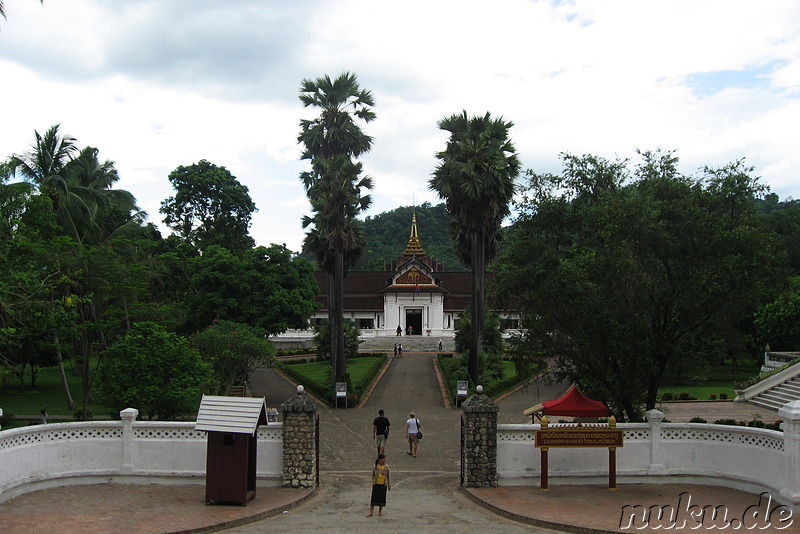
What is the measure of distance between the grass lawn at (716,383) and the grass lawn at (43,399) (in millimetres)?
23853

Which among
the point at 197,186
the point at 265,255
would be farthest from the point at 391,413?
the point at 197,186

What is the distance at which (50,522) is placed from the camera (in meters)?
13.5

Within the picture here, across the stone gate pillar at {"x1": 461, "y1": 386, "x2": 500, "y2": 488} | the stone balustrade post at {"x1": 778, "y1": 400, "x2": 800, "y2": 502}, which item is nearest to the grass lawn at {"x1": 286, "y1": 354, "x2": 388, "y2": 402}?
the stone gate pillar at {"x1": 461, "y1": 386, "x2": 500, "y2": 488}

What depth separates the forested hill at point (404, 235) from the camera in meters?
113

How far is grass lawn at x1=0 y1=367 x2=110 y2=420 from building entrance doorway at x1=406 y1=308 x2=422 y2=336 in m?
33.7

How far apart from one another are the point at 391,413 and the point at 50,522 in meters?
18.4

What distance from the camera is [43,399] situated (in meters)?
35.5

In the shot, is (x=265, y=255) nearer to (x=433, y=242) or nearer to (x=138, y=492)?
(x=138, y=492)

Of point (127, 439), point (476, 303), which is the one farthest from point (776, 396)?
point (127, 439)

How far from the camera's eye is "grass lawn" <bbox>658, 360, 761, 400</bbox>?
34094 millimetres

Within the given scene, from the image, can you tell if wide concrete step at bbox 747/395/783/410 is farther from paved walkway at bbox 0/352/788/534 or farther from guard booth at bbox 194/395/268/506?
guard booth at bbox 194/395/268/506

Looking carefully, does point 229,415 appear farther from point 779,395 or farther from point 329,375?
point 329,375

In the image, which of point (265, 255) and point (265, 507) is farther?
point (265, 255)

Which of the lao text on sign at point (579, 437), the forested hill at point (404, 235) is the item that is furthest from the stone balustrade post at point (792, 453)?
the forested hill at point (404, 235)
